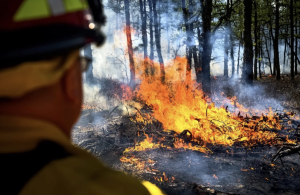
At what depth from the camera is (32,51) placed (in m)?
0.78

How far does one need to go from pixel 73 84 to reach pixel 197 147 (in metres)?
5.88

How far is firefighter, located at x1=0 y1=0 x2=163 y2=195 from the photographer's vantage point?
77 centimetres

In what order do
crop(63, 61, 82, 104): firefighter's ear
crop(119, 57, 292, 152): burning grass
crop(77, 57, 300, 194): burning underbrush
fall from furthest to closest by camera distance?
crop(119, 57, 292, 152): burning grass
crop(77, 57, 300, 194): burning underbrush
crop(63, 61, 82, 104): firefighter's ear

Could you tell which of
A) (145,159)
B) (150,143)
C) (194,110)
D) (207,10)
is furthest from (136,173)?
(207,10)

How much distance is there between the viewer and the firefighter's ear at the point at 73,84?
937 millimetres

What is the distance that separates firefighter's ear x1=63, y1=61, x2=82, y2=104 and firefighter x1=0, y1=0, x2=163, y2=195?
0.04 meters

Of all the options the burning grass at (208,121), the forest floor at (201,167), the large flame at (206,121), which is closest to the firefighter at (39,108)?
the forest floor at (201,167)

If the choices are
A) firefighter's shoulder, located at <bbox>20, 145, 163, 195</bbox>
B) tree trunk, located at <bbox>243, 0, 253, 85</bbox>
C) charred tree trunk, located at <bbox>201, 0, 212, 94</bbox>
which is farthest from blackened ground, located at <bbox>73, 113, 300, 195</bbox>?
tree trunk, located at <bbox>243, 0, 253, 85</bbox>

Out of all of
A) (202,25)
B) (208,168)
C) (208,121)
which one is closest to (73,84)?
(208,168)

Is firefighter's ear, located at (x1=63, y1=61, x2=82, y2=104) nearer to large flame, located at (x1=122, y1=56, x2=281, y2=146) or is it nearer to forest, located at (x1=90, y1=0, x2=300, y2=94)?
large flame, located at (x1=122, y1=56, x2=281, y2=146)

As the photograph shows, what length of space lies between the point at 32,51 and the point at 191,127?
22.8 feet

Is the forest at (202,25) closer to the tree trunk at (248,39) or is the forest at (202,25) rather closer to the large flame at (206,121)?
the tree trunk at (248,39)

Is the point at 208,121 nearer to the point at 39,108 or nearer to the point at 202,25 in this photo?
the point at 202,25

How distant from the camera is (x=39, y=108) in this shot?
0.85 meters
